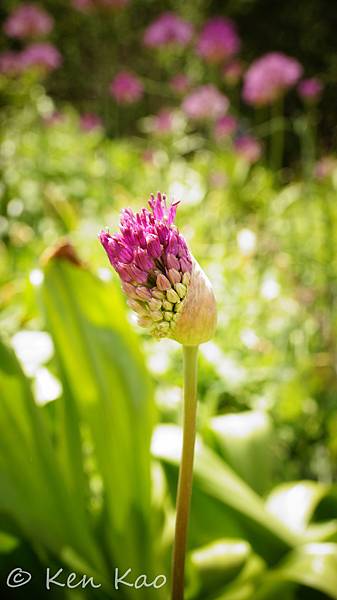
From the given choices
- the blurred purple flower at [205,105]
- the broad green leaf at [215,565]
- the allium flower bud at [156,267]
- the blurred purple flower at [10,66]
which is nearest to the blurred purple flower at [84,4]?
the blurred purple flower at [10,66]

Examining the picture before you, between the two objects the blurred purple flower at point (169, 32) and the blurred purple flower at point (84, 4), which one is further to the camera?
the blurred purple flower at point (169, 32)

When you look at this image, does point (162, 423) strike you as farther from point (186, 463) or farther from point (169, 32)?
point (169, 32)

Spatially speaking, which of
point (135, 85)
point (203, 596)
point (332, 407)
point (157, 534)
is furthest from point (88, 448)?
point (135, 85)

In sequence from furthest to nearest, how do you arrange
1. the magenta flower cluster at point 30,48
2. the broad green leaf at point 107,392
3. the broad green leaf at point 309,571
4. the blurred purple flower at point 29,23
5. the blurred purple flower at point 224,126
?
1. the blurred purple flower at point 224,126
2. the blurred purple flower at point 29,23
3. the magenta flower cluster at point 30,48
4. the broad green leaf at point 107,392
5. the broad green leaf at point 309,571

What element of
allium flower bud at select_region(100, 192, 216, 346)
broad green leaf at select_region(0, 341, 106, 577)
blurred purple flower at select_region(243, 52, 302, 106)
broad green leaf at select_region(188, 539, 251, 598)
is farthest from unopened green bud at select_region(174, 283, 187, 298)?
blurred purple flower at select_region(243, 52, 302, 106)

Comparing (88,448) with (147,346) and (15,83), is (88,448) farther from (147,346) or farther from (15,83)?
(15,83)

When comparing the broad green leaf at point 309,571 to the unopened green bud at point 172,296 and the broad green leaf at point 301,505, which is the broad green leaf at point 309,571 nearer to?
the broad green leaf at point 301,505
